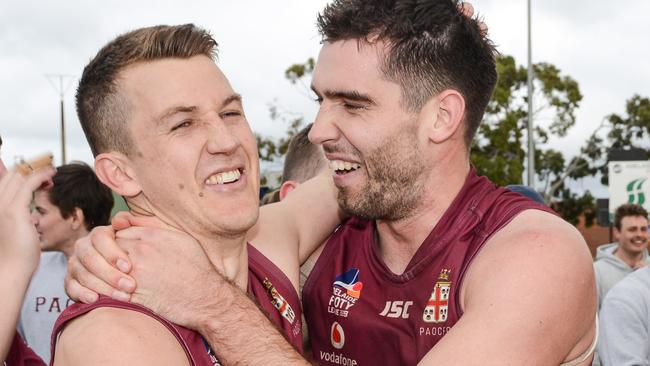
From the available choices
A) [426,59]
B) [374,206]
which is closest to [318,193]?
[374,206]

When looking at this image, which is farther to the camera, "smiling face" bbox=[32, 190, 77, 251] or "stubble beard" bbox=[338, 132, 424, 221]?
"smiling face" bbox=[32, 190, 77, 251]

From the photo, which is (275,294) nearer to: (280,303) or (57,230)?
(280,303)

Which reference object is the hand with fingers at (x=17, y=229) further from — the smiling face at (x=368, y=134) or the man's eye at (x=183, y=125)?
the smiling face at (x=368, y=134)

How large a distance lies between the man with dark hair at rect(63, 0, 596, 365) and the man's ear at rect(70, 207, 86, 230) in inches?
126

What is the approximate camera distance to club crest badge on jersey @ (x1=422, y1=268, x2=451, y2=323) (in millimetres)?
2840

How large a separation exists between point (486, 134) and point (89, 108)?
29134mm

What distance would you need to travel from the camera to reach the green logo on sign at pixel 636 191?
12.8m

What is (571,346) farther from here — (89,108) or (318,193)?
(89,108)

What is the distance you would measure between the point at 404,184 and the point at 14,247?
4.91 ft

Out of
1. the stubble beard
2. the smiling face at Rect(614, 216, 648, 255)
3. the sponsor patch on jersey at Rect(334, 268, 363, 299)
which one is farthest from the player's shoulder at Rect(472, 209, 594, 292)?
the smiling face at Rect(614, 216, 648, 255)

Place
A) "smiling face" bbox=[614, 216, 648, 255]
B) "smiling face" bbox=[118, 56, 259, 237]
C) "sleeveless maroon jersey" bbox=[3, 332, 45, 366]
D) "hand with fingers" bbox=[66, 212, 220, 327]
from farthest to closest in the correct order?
"smiling face" bbox=[614, 216, 648, 255]
"sleeveless maroon jersey" bbox=[3, 332, 45, 366]
"smiling face" bbox=[118, 56, 259, 237]
"hand with fingers" bbox=[66, 212, 220, 327]

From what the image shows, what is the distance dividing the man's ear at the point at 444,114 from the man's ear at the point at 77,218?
375cm

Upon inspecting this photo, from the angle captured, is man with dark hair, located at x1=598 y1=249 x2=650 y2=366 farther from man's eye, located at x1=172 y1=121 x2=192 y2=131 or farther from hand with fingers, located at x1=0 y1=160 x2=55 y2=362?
hand with fingers, located at x1=0 y1=160 x2=55 y2=362

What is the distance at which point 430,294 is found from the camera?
2916mm
